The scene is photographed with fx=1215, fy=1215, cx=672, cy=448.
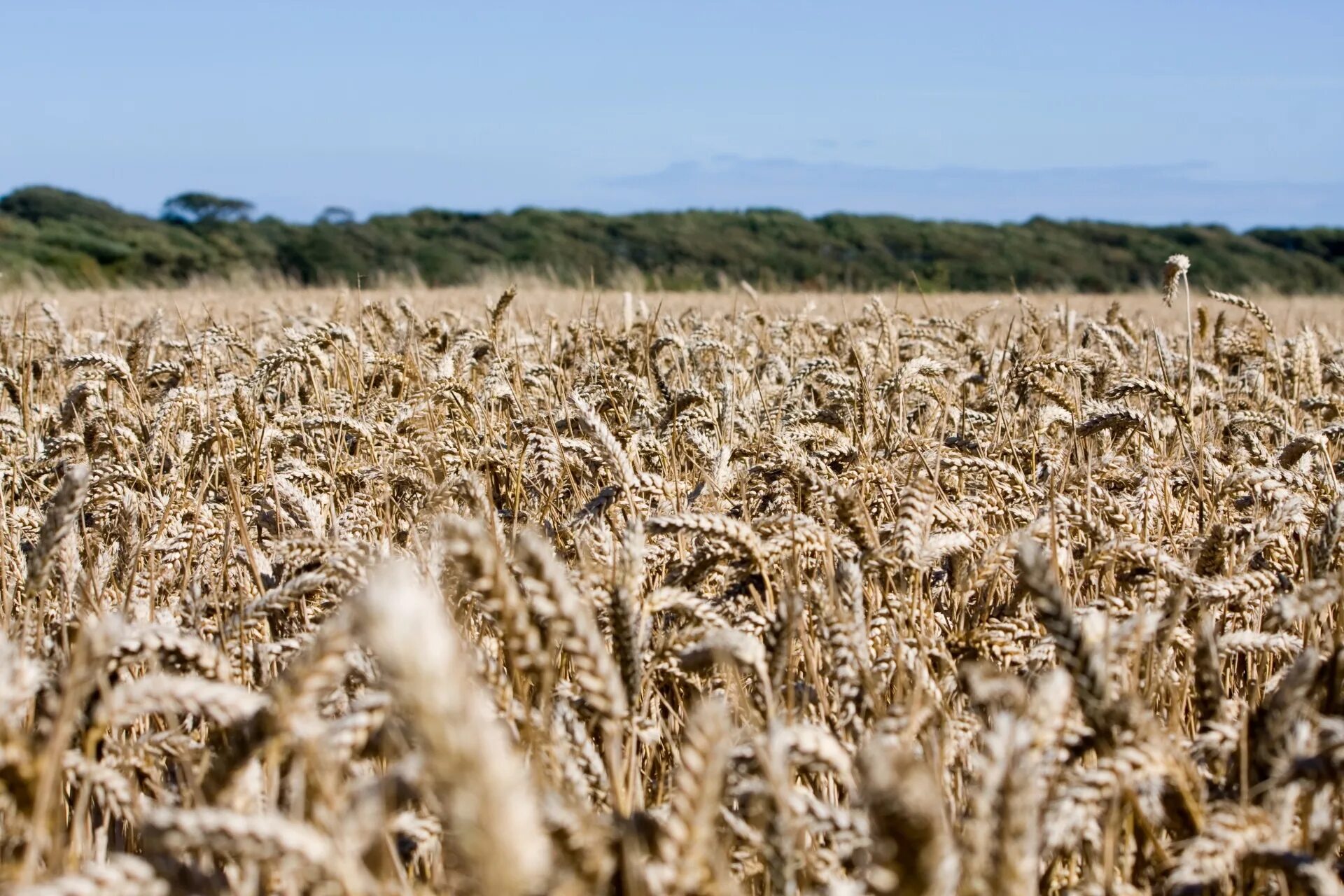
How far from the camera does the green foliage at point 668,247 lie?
20.5m

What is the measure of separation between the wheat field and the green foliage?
15.6 meters

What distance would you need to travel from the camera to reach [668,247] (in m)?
27.7

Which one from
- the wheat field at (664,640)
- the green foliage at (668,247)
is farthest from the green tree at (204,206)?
the wheat field at (664,640)

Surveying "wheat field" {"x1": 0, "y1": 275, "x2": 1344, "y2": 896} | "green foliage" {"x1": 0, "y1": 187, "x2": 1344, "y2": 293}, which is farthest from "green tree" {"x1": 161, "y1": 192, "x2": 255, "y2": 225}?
"wheat field" {"x1": 0, "y1": 275, "x2": 1344, "y2": 896}

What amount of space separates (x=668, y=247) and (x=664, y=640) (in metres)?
26.6

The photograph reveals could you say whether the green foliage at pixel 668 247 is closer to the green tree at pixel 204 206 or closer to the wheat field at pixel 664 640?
the green tree at pixel 204 206

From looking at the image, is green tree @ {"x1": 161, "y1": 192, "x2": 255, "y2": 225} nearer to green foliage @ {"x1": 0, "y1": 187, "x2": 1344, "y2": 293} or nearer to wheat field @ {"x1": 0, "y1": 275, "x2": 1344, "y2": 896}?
green foliage @ {"x1": 0, "y1": 187, "x2": 1344, "y2": 293}

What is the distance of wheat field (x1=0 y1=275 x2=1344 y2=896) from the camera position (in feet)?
2.64

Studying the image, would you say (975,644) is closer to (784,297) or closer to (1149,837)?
(1149,837)

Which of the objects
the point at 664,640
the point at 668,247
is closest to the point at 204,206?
the point at 668,247

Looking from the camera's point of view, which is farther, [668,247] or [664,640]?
[668,247]

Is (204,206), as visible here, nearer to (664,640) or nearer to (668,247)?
(668,247)

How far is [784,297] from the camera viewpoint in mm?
Answer: 12562

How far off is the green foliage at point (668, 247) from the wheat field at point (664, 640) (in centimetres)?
1556
